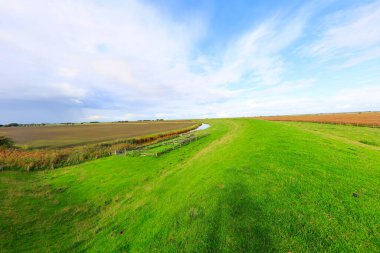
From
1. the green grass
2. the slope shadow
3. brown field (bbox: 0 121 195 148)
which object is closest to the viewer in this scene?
the slope shadow

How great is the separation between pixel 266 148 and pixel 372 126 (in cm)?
6200

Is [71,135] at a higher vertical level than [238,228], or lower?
lower

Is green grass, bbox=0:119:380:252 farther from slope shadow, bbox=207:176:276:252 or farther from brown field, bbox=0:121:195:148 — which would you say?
brown field, bbox=0:121:195:148

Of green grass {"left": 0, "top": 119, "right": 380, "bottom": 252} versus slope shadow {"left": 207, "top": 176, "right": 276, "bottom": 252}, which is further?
green grass {"left": 0, "top": 119, "right": 380, "bottom": 252}

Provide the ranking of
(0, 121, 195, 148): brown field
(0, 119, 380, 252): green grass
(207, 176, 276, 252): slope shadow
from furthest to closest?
(0, 121, 195, 148): brown field
(0, 119, 380, 252): green grass
(207, 176, 276, 252): slope shadow

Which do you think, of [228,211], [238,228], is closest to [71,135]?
[228,211]

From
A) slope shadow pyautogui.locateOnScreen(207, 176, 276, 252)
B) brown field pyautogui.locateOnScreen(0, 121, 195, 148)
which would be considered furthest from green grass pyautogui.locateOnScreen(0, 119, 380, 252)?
brown field pyautogui.locateOnScreen(0, 121, 195, 148)

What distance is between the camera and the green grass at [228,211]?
6.05 metres

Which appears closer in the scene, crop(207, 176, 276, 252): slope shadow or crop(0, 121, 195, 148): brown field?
crop(207, 176, 276, 252): slope shadow

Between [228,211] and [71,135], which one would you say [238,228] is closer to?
[228,211]

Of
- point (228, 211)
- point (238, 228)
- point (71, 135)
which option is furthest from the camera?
point (71, 135)

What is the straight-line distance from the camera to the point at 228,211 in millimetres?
7562

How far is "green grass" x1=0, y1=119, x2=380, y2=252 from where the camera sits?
6.05m

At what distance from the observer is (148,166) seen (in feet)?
75.6
